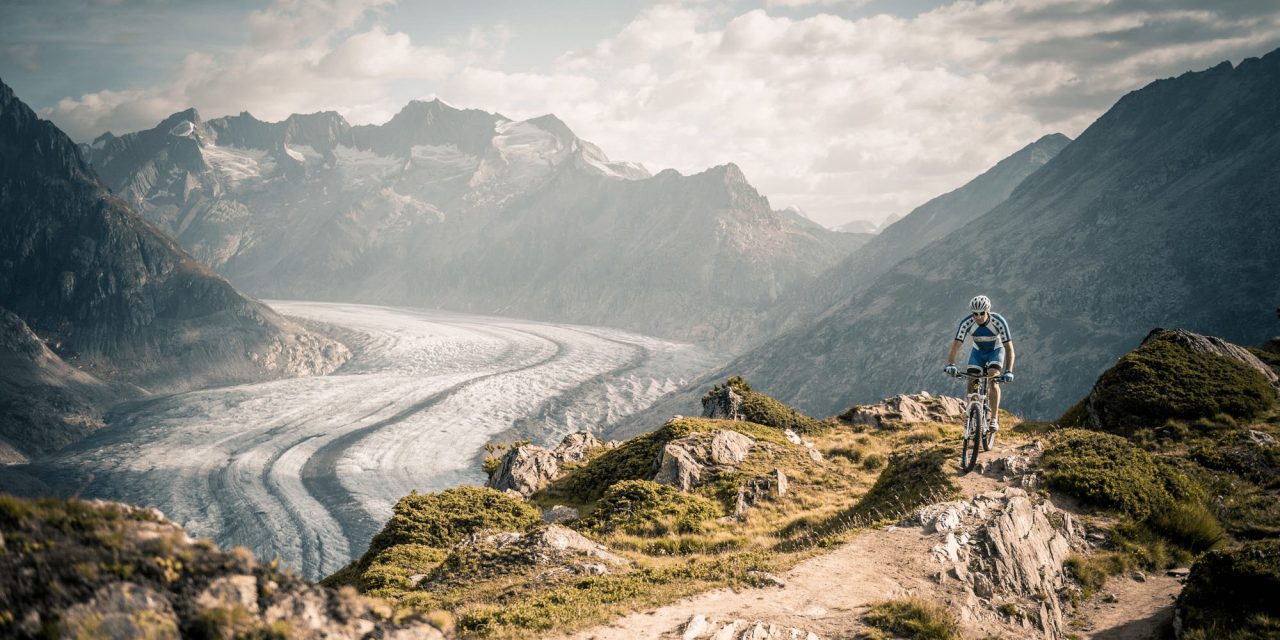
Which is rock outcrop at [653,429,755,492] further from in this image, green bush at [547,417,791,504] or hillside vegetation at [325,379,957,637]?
green bush at [547,417,791,504]

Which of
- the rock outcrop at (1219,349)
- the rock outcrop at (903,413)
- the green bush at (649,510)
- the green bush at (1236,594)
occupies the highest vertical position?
the rock outcrop at (1219,349)

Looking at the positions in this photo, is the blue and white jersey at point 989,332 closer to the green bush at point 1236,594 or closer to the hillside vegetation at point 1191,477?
the hillside vegetation at point 1191,477

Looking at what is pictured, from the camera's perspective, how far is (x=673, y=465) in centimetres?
2341

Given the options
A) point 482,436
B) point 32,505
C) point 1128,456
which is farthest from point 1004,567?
point 482,436

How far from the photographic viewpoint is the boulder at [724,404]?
35606mm

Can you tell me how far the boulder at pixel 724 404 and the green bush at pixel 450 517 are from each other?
50.1 ft

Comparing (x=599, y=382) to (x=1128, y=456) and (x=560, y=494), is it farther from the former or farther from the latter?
(x=1128, y=456)

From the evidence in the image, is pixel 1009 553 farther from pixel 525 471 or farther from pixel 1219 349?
pixel 525 471

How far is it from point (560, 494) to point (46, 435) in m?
197

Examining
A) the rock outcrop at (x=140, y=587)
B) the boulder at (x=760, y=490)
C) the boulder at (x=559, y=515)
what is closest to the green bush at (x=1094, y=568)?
the boulder at (x=760, y=490)

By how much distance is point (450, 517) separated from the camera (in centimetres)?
2147

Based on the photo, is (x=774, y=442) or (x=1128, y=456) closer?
(x=1128, y=456)

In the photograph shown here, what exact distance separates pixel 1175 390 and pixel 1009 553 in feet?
47.9

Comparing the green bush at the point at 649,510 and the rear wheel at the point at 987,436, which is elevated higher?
the rear wheel at the point at 987,436
